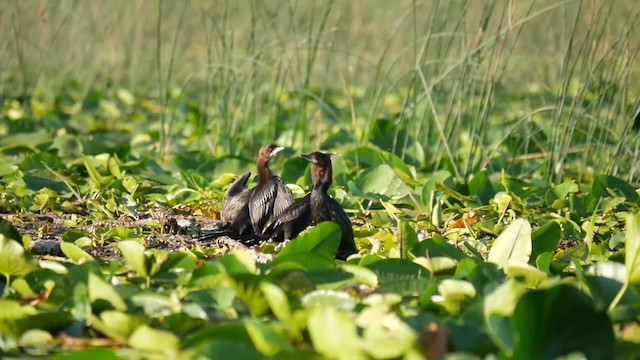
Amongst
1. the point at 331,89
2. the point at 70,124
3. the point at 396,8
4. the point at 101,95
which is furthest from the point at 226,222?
the point at 331,89

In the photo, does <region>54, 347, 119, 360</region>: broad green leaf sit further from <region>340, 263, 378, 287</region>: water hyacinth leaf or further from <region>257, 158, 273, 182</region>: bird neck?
<region>257, 158, 273, 182</region>: bird neck

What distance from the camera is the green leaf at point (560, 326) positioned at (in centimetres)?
214

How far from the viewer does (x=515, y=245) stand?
124 inches

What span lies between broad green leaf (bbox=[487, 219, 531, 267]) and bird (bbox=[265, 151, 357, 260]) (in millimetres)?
670

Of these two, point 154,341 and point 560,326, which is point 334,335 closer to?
point 154,341

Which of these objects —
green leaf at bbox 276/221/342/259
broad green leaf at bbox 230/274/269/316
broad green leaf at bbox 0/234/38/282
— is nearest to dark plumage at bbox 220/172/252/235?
green leaf at bbox 276/221/342/259

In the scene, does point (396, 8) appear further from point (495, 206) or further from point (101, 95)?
point (495, 206)

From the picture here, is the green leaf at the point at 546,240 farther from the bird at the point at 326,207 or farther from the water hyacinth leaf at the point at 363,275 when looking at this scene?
the water hyacinth leaf at the point at 363,275

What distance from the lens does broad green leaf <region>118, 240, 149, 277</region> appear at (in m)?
2.77

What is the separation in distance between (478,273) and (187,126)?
4.92m

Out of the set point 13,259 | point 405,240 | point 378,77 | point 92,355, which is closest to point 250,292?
point 92,355

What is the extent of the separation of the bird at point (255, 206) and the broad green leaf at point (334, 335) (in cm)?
207

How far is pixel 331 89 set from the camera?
1105 centimetres

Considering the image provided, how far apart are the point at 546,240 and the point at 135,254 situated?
4.43 ft
